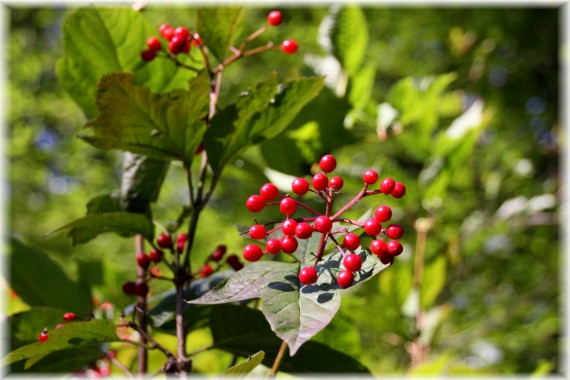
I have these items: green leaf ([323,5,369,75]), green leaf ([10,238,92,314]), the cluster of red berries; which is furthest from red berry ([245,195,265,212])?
green leaf ([323,5,369,75])

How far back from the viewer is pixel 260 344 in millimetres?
618

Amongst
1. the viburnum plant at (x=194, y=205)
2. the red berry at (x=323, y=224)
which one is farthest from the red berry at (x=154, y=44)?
the red berry at (x=323, y=224)

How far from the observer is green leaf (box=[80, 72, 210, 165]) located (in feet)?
1.86

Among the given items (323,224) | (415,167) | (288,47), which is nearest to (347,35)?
(288,47)

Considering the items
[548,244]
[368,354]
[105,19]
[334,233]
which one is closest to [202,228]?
[368,354]

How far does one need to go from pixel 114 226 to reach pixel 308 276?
0.24m

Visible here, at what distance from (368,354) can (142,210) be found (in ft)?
4.89

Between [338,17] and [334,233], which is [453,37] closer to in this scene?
[338,17]

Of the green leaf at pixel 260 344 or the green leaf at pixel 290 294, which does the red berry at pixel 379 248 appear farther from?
the green leaf at pixel 260 344

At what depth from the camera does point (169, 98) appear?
0.59 m

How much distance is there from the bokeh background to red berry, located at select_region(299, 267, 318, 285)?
9.6 inches

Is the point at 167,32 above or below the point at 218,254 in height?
above

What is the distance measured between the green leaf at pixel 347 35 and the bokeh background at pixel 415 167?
0.4 inches

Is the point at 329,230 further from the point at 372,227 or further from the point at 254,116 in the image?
the point at 254,116
